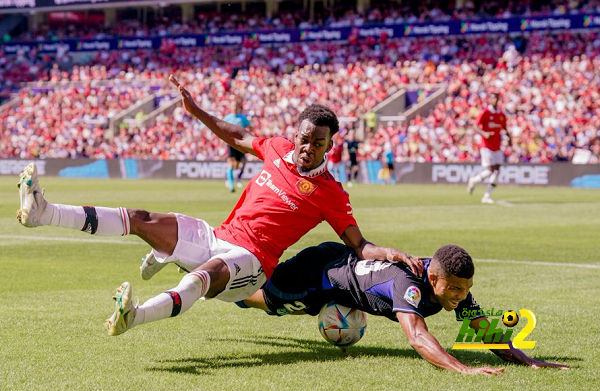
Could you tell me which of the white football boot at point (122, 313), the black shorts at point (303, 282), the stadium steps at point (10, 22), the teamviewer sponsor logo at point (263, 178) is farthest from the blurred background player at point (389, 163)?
the stadium steps at point (10, 22)

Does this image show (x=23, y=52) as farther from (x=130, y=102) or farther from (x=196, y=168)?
(x=196, y=168)

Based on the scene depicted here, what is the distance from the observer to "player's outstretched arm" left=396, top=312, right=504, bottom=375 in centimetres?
565

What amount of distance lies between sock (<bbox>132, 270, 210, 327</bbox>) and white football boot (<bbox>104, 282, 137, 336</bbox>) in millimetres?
73

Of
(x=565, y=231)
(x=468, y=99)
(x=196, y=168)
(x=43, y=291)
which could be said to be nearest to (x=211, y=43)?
(x=196, y=168)

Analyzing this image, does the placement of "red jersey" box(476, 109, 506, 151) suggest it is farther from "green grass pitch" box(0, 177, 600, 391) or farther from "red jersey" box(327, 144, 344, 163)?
"red jersey" box(327, 144, 344, 163)

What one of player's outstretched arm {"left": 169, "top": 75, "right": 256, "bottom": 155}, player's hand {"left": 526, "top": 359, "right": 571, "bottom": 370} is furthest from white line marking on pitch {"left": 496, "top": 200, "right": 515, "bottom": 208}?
player's hand {"left": 526, "top": 359, "right": 571, "bottom": 370}

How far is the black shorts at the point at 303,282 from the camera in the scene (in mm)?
6727

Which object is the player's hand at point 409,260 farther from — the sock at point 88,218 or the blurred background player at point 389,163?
the blurred background player at point 389,163

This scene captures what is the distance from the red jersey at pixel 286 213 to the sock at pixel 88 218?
72 centimetres

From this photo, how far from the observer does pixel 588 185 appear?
34.5m

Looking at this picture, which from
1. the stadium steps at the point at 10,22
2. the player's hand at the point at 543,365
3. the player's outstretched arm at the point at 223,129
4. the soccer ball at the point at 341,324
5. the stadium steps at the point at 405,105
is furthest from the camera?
the stadium steps at the point at 10,22

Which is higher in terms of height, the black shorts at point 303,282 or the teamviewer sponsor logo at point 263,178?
the teamviewer sponsor logo at point 263,178

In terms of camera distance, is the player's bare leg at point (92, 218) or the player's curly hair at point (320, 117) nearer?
the player's bare leg at point (92, 218)

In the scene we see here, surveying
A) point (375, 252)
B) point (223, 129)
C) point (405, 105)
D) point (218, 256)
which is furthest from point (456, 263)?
point (405, 105)
